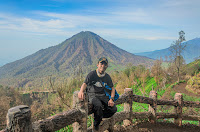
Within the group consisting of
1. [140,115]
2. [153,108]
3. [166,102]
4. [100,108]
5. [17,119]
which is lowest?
[140,115]

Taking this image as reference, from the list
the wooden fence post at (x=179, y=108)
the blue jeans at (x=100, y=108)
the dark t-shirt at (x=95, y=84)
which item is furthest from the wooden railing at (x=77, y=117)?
the dark t-shirt at (x=95, y=84)

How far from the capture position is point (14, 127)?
1799mm

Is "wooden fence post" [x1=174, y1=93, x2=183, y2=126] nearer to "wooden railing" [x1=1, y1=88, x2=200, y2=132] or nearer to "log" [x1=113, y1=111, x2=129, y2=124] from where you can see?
"wooden railing" [x1=1, y1=88, x2=200, y2=132]

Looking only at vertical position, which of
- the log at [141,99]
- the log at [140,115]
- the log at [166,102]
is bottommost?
the log at [140,115]

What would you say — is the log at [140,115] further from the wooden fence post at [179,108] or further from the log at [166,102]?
the wooden fence post at [179,108]

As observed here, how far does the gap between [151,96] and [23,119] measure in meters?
3.96

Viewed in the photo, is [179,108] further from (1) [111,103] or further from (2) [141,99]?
(1) [111,103]

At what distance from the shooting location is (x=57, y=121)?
243 centimetres

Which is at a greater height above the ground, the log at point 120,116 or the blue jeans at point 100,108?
the blue jeans at point 100,108

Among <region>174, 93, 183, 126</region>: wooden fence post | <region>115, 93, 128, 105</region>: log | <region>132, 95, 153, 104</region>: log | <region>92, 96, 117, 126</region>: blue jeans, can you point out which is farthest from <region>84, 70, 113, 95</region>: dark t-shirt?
<region>174, 93, 183, 126</region>: wooden fence post

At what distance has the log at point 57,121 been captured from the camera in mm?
2195

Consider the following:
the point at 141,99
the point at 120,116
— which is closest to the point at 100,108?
the point at 120,116

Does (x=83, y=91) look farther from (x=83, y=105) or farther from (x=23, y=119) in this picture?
(x=23, y=119)

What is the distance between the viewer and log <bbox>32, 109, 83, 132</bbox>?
7.20 feet
